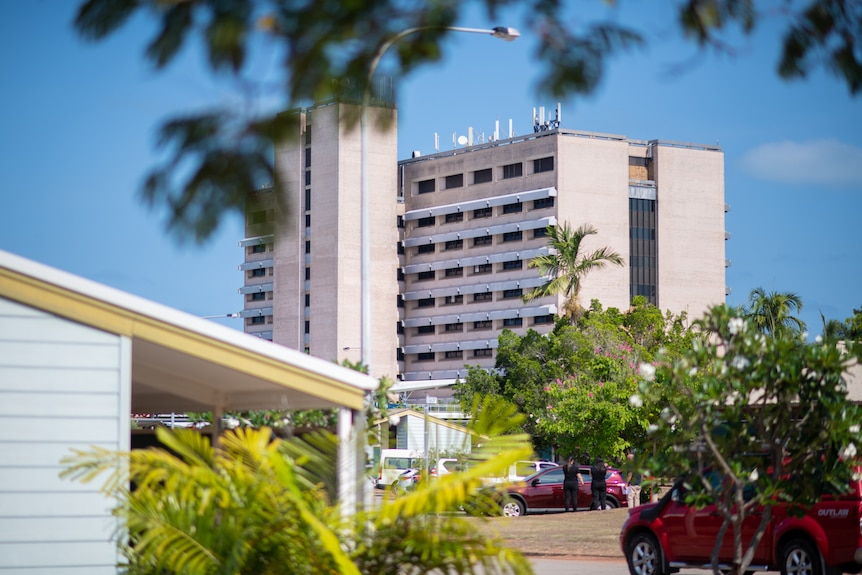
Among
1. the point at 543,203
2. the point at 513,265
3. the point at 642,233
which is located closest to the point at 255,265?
the point at 513,265

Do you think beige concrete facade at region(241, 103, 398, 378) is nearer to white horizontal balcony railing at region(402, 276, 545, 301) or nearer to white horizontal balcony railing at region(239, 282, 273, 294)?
white horizontal balcony railing at region(402, 276, 545, 301)

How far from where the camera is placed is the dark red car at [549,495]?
35.3 meters

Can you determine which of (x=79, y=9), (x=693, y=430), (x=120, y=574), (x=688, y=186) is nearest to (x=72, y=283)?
(x=120, y=574)

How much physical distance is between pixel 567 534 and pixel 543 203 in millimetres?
73817

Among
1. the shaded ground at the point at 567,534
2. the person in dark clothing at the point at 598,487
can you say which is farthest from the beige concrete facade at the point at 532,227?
the shaded ground at the point at 567,534

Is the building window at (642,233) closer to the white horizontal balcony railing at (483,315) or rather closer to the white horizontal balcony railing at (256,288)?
the white horizontal balcony railing at (483,315)

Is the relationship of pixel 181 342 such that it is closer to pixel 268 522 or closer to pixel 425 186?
pixel 268 522

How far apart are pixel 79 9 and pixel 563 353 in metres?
60.4

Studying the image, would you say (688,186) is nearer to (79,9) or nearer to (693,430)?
(693,430)

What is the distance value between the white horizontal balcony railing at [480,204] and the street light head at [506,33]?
91.3 m

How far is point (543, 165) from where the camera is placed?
99312 mm

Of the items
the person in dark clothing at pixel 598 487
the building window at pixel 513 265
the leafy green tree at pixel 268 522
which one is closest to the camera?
the leafy green tree at pixel 268 522

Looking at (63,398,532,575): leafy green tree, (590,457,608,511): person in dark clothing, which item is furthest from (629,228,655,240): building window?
(63,398,532,575): leafy green tree

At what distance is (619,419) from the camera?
44.6 metres
